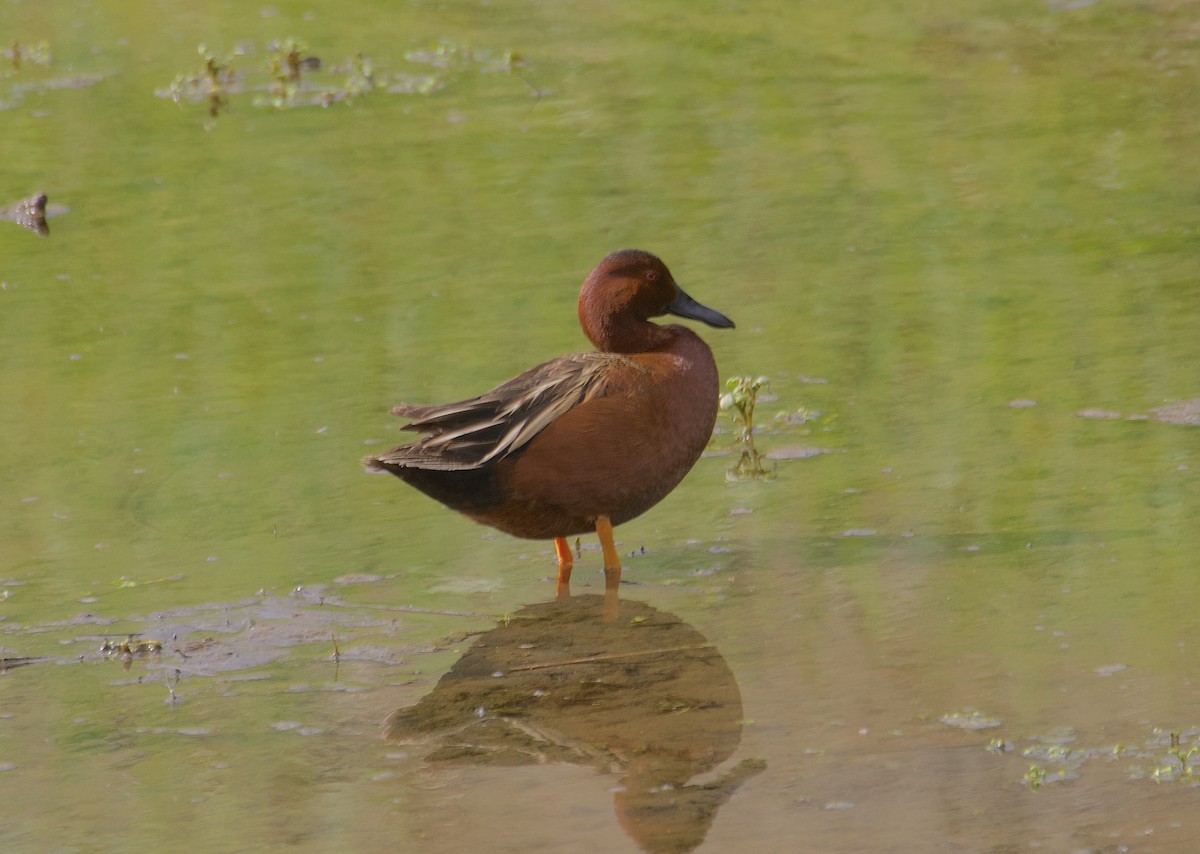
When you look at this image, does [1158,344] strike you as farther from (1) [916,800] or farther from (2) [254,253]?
(2) [254,253]

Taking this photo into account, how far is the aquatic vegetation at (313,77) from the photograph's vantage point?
38.3 feet

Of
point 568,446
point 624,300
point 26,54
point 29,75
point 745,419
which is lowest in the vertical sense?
point 745,419

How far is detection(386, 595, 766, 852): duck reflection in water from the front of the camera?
3.88 metres

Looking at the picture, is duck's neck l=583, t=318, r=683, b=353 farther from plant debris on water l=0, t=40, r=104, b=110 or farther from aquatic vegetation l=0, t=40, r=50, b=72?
aquatic vegetation l=0, t=40, r=50, b=72

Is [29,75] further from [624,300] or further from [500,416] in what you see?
[500,416]

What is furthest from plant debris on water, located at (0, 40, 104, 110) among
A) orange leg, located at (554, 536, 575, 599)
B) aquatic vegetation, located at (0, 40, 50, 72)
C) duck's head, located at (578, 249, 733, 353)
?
orange leg, located at (554, 536, 575, 599)

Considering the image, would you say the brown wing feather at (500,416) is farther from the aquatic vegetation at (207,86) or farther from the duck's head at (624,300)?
the aquatic vegetation at (207,86)

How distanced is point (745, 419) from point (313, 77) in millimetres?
7118

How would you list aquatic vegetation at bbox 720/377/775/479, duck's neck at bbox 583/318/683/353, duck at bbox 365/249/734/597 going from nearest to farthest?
1. duck at bbox 365/249/734/597
2. duck's neck at bbox 583/318/683/353
3. aquatic vegetation at bbox 720/377/775/479

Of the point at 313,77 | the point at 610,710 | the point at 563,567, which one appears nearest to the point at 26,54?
the point at 313,77

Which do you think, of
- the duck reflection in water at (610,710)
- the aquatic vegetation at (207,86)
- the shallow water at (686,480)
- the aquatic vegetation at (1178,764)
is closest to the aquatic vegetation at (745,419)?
the shallow water at (686,480)

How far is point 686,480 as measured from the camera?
591 centimetres

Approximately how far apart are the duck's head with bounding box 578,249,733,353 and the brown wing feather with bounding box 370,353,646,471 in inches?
7.8

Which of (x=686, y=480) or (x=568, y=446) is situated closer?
(x=568, y=446)
